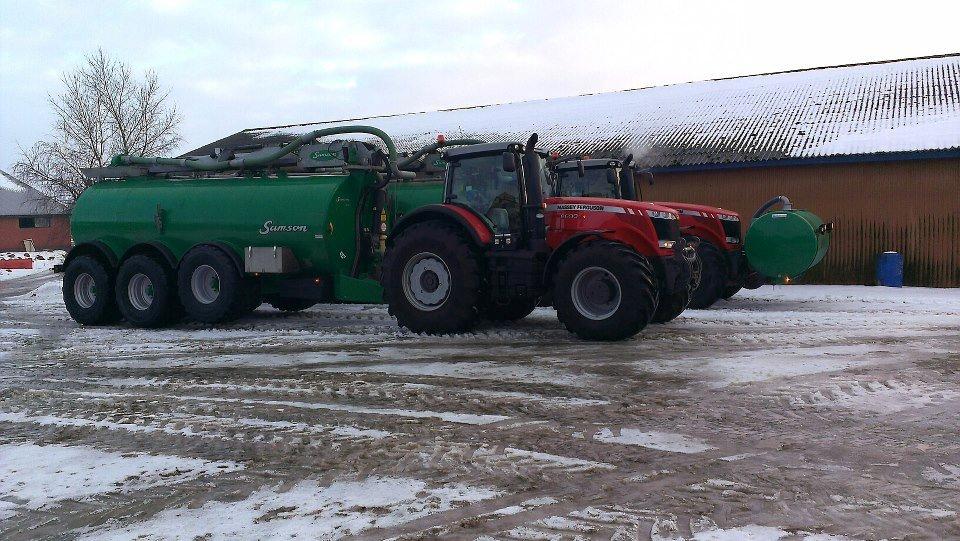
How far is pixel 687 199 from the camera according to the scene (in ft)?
66.7

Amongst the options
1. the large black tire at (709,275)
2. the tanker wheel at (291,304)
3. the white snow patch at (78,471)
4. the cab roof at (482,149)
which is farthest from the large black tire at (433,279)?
the white snow patch at (78,471)

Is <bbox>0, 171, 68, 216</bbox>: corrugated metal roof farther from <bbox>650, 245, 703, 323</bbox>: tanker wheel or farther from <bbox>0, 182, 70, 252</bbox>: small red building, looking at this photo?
<bbox>650, 245, 703, 323</bbox>: tanker wheel

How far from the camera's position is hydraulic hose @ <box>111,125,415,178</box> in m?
11.4

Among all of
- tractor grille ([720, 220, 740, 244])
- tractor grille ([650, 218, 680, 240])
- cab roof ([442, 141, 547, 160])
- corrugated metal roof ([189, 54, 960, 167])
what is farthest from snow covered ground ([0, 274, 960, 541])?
corrugated metal roof ([189, 54, 960, 167])

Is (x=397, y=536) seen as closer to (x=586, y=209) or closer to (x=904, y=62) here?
(x=586, y=209)

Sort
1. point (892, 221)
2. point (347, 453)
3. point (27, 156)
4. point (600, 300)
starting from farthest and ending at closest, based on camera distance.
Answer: point (27, 156) → point (892, 221) → point (600, 300) → point (347, 453)

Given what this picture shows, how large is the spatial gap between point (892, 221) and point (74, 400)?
17.5 metres

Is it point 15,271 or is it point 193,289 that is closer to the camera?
point 193,289

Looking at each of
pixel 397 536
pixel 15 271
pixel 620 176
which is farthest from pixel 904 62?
pixel 15 271

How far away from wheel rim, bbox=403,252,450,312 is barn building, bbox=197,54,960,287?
8.00 meters

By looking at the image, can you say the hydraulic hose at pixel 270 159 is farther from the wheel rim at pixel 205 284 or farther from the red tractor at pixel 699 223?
the red tractor at pixel 699 223

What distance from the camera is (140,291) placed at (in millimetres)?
12133

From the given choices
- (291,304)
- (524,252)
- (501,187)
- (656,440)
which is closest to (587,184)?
(501,187)

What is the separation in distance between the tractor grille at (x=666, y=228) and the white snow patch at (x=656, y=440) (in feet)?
15.1
